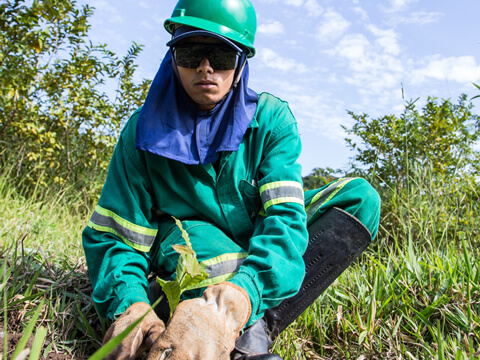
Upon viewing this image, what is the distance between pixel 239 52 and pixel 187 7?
0.35 m

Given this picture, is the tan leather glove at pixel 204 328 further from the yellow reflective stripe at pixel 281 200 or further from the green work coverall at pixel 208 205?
the yellow reflective stripe at pixel 281 200

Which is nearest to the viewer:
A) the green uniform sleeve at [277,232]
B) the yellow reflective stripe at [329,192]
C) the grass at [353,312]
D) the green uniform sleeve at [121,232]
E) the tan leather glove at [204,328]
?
the tan leather glove at [204,328]

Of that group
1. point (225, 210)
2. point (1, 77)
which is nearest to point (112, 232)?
point (225, 210)

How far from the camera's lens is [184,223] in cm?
211

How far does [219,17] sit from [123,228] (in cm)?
104

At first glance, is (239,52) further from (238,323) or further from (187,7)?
(238,323)

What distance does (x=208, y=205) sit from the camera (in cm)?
210

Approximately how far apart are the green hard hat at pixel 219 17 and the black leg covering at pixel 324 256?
917mm

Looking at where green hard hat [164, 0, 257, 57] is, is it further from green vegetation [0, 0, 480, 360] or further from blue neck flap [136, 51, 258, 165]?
green vegetation [0, 0, 480, 360]

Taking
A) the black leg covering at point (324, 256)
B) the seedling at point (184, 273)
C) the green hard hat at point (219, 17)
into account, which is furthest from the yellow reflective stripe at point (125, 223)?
the green hard hat at point (219, 17)

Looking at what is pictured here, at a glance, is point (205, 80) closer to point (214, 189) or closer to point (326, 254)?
point (214, 189)

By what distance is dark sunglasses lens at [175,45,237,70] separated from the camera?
6.72ft

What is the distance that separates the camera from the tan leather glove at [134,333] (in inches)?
61.1

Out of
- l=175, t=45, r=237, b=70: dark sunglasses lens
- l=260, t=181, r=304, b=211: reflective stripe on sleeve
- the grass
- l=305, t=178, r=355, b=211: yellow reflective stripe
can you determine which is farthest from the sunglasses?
the grass
